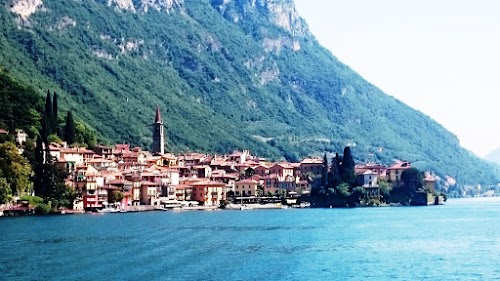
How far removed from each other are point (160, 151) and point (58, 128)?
4133 centimetres

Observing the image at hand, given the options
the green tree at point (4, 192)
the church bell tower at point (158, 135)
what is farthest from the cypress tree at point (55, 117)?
the church bell tower at point (158, 135)

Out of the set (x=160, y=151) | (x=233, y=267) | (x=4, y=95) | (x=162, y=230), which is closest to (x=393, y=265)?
(x=233, y=267)

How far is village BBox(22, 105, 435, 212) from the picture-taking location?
421 feet

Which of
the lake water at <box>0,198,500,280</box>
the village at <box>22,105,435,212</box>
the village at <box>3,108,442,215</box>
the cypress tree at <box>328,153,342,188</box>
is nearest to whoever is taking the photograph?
the lake water at <box>0,198,500,280</box>

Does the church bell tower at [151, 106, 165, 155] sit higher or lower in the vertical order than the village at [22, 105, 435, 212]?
higher

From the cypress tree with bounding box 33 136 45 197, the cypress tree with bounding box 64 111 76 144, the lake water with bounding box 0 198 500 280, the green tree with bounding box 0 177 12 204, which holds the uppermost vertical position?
the cypress tree with bounding box 64 111 76 144

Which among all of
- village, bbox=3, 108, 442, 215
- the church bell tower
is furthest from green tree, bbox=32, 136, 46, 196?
the church bell tower

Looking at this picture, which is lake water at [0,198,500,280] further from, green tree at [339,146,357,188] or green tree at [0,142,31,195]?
green tree at [339,146,357,188]

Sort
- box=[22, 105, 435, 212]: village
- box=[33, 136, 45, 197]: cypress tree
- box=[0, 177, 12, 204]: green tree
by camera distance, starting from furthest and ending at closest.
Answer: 1. box=[22, 105, 435, 212]: village
2. box=[33, 136, 45, 197]: cypress tree
3. box=[0, 177, 12, 204]: green tree

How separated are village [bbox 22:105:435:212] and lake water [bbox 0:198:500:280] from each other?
82.5 feet

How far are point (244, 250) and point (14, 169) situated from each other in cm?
4909

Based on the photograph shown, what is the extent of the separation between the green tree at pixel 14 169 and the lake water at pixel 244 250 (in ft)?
30.5

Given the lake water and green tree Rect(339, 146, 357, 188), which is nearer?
the lake water

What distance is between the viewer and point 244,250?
226 feet
